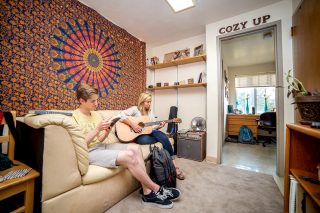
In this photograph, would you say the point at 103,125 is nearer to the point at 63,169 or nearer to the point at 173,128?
the point at 63,169

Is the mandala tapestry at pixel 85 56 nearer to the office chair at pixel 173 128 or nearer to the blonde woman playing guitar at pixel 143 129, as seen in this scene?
the blonde woman playing guitar at pixel 143 129

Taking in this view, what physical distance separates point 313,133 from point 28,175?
5.76 feet

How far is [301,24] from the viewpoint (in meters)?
1.63

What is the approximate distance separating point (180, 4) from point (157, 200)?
259cm

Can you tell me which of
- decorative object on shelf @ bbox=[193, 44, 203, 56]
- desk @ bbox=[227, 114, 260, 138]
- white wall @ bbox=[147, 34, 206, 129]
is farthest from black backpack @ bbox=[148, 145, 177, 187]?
desk @ bbox=[227, 114, 260, 138]

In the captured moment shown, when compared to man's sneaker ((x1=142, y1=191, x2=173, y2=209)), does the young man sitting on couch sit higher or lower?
higher

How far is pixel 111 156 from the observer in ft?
3.98

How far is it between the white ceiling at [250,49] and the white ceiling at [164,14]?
594 millimetres

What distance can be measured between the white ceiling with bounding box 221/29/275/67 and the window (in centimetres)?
53

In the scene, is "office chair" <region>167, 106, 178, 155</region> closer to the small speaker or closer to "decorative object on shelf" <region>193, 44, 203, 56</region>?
the small speaker

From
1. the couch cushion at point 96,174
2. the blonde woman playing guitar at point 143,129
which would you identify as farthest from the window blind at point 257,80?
the couch cushion at point 96,174

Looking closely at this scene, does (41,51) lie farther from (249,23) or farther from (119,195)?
(249,23)

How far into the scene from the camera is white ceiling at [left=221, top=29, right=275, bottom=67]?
301 centimetres

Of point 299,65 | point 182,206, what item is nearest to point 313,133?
point 182,206
